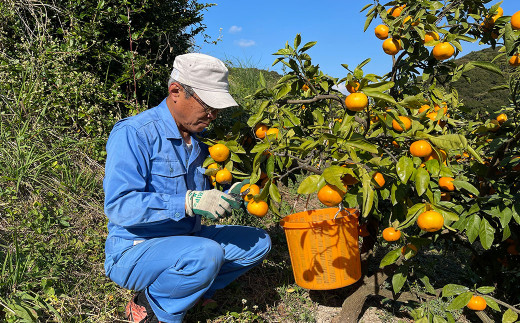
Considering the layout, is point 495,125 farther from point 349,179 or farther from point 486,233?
point 349,179

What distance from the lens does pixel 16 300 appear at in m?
1.87

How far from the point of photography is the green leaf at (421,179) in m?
1.32

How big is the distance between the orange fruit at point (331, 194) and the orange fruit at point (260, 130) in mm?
619

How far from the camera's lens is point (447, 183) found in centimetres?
167

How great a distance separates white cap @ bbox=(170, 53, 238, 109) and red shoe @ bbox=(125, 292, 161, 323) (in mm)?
975

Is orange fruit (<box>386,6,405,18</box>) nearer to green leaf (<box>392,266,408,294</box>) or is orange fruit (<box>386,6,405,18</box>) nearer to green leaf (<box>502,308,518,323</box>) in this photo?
green leaf (<box>392,266,408,294</box>)

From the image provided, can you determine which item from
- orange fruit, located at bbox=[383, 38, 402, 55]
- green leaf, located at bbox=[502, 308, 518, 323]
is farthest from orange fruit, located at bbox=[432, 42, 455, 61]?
green leaf, located at bbox=[502, 308, 518, 323]

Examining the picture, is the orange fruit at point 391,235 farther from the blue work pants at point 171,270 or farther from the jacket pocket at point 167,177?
the jacket pocket at point 167,177

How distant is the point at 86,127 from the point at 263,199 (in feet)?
6.97

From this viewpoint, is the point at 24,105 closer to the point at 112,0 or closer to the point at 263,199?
the point at 112,0

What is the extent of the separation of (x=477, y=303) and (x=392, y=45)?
1.13 metres

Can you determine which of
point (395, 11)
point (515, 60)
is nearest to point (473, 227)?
point (515, 60)

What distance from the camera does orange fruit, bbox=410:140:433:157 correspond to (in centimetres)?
136

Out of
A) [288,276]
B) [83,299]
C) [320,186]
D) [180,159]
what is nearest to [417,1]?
[320,186]
